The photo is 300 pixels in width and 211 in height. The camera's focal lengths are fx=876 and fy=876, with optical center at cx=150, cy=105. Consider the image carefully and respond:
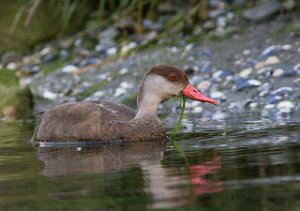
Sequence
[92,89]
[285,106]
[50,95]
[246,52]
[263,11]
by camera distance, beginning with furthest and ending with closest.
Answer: [263,11]
[50,95]
[92,89]
[246,52]
[285,106]

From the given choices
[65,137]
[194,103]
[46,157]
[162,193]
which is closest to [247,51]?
[194,103]

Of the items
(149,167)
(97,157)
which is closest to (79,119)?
(97,157)

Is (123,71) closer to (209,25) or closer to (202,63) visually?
(202,63)

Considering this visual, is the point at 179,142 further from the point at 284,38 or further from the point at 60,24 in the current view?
the point at 60,24

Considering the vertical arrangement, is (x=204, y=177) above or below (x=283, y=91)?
below

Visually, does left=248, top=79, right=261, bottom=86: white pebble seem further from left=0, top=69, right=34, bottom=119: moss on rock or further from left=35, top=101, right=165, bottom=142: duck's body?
left=0, top=69, right=34, bottom=119: moss on rock

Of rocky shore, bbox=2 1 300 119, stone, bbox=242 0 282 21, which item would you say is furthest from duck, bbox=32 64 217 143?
stone, bbox=242 0 282 21

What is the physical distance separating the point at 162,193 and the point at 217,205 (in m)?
0.62

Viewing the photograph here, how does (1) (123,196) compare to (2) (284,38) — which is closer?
(1) (123,196)

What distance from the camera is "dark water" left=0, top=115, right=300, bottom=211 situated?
5008 mm

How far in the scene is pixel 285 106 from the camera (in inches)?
406

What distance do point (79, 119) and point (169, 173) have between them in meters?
2.85

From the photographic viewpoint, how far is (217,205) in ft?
15.6

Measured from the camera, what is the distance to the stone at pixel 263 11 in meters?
14.4
